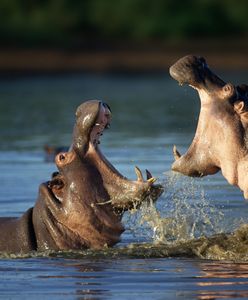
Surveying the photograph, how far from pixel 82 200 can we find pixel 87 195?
4cm

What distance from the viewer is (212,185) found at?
12.5 m

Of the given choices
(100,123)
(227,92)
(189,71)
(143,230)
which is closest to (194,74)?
(189,71)

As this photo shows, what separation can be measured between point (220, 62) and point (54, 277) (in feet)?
91.9

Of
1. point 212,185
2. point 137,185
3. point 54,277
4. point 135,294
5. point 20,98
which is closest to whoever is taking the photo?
point 135,294

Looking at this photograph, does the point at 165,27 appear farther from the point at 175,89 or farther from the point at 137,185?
the point at 137,185

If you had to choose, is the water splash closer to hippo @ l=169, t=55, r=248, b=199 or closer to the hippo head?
the hippo head

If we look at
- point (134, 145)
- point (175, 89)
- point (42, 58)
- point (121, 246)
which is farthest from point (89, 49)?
point (121, 246)

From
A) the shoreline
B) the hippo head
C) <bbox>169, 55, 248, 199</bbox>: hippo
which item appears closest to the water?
the hippo head

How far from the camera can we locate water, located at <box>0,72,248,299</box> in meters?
7.37

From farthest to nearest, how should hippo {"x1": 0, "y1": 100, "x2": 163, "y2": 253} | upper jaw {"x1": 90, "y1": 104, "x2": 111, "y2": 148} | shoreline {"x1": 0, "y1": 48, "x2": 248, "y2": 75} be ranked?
1. shoreline {"x1": 0, "y1": 48, "x2": 248, "y2": 75}
2. hippo {"x1": 0, "y1": 100, "x2": 163, "y2": 253}
3. upper jaw {"x1": 90, "y1": 104, "x2": 111, "y2": 148}

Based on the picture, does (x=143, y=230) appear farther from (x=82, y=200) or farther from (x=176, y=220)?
(x=82, y=200)

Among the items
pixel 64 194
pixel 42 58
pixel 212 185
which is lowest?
pixel 42 58

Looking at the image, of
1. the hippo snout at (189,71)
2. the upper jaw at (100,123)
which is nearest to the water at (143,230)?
the upper jaw at (100,123)

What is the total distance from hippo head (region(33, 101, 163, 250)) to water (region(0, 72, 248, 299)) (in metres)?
0.15
